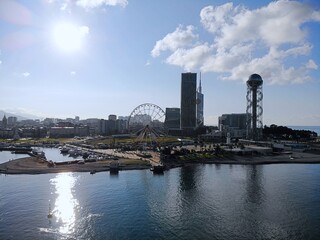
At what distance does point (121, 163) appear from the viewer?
78.7 m

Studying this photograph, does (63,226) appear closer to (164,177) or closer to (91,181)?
(91,181)

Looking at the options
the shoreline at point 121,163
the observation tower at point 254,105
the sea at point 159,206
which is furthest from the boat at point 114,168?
the observation tower at point 254,105

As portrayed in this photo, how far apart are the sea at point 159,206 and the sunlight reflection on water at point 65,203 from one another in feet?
0.39

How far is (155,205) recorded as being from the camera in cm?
4516

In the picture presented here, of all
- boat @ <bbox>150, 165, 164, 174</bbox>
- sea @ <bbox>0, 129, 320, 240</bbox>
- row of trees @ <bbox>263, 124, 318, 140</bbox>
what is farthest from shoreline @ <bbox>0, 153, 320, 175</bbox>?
row of trees @ <bbox>263, 124, 318, 140</bbox>

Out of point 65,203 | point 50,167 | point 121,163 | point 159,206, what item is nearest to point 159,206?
point 159,206

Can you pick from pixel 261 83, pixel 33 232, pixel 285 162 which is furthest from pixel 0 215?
pixel 261 83

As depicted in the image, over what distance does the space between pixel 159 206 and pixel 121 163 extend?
3543 cm

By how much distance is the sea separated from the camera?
3500cm

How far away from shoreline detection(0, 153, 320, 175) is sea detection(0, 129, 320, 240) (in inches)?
144

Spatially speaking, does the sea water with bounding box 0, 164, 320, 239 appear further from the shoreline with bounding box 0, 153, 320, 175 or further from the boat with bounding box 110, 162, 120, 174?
the shoreline with bounding box 0, 153, 320, 175

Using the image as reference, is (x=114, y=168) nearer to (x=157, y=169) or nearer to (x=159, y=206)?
(x=157, y=169)

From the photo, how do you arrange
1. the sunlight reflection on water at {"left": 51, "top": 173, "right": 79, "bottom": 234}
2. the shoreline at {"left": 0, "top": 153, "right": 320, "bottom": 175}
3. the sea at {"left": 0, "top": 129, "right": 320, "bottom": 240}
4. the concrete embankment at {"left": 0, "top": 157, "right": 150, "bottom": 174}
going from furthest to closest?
the shoreline at {"left": 0, "top": 153, "right": 320, "bottom": 175} → the concrete embankment at {"left": 0, "top": 157, "right": 150, "bottom": 174} → the sunlight reflection on water at {"left": 51, "top": 173, "right": 79, "bottom": 234} → the sea at {"left": 0, "top": 129, "right": 320, "bottom": 240}

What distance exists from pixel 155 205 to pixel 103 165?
35.2m
